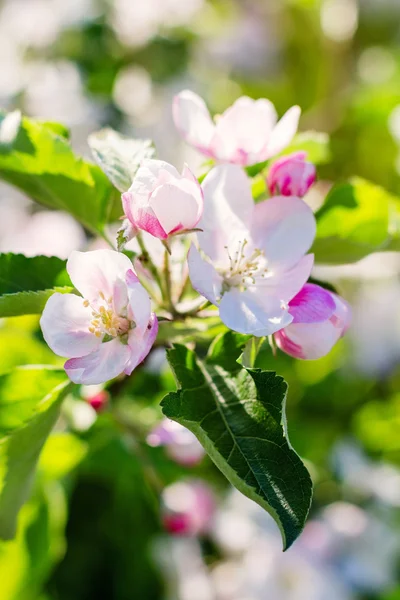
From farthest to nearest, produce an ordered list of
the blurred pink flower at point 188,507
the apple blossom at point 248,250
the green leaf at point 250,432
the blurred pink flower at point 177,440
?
the blurred pink flower at point 188,507, the blurred pink flower at point 177,440, the apple blossom at point 248,250, the green leaf at point 250,432

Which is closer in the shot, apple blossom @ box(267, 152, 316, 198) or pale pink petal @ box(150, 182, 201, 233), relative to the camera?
pale pink petal @ box(150, 182, 201, 233)

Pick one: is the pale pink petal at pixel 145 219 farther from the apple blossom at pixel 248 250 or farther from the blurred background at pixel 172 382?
the blurred background at pixel 172 382

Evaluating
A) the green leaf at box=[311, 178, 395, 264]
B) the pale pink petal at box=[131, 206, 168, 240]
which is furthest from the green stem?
the green leaf at box=[311, 178, 395, 264]

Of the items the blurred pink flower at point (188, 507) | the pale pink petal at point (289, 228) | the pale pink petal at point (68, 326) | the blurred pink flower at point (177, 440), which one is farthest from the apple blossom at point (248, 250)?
the blurred pink flower at point (188, 507)

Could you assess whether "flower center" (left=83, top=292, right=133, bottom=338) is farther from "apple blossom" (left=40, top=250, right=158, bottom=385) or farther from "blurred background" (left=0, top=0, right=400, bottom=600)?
"blurred background" (left=0, top=0, right=400, bottom=600)

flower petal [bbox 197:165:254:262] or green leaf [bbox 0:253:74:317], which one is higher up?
flower petal [bbox 197:165:254:262]

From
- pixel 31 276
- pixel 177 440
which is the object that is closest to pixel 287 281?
pixel 31 276
